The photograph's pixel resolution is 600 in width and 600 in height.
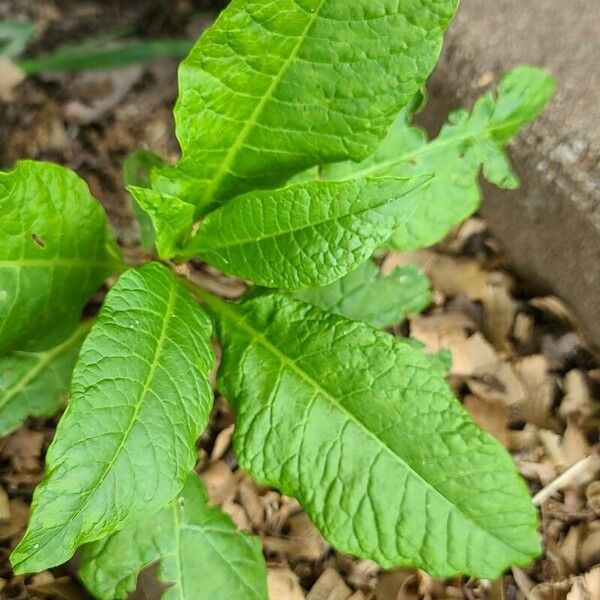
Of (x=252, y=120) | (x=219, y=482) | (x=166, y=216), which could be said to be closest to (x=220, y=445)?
(x=219, y=482)

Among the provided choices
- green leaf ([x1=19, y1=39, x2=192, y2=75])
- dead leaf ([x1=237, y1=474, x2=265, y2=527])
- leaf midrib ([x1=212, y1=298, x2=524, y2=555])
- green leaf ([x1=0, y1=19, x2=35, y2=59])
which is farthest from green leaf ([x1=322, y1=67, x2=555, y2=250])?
green leaf ([x1=0, y1=19, x2=35, y2=59])

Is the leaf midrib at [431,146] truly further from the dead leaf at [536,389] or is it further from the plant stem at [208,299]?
the dead leaf at [536,389]

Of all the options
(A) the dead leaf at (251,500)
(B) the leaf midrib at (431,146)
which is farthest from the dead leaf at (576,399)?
(A) the dead leaf at (251,500)

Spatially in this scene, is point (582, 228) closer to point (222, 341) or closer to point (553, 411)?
point (553, 411)

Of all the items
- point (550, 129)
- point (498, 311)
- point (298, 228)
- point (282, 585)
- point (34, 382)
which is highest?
point (550, 129)

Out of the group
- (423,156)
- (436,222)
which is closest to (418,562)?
(436,222)

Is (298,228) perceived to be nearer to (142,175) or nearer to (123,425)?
(123,425)

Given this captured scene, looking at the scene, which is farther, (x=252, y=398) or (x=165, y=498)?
(x=252, y=398)
